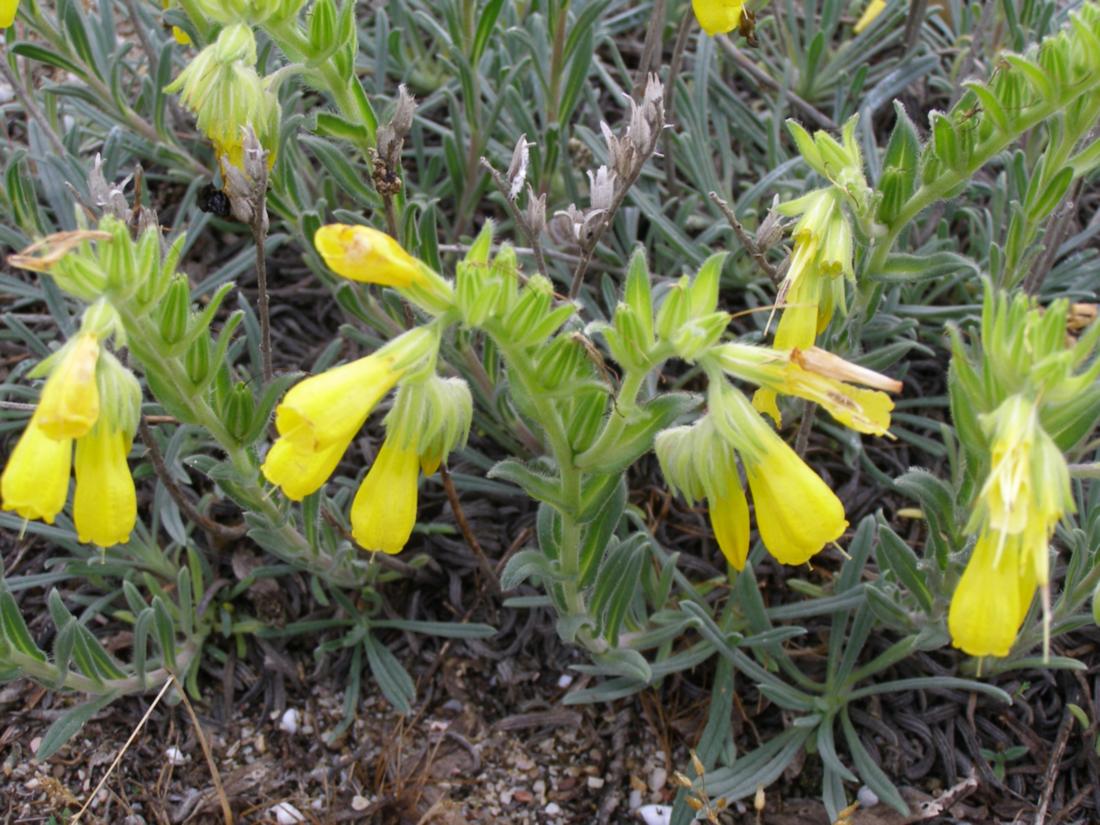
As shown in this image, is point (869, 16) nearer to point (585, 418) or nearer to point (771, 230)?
point (771, 230)

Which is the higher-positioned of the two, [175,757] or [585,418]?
[585,418]

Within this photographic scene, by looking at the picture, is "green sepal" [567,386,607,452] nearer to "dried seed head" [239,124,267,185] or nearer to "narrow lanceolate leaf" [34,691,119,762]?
"dried seed head" [239,124,267,185]

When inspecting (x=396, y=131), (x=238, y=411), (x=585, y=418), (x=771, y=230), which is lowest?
(x=238, y=411)

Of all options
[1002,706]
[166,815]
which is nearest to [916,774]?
[1002,706]

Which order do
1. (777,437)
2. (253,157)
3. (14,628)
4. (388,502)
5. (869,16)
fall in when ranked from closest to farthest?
(777,437) < (388,502) < (253,157) < (14,628) < (869,16)

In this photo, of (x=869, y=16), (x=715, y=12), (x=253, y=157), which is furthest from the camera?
(x=869, y=16)

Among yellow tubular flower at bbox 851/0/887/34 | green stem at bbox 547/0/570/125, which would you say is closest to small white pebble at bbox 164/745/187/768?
green stem at bbox 547/0/570/125

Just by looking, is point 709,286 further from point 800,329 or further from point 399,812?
point 399,812

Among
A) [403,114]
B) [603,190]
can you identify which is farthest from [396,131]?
[603,190]
